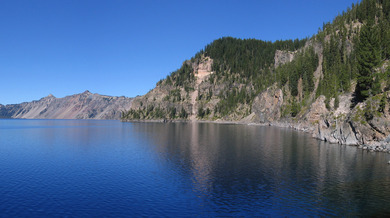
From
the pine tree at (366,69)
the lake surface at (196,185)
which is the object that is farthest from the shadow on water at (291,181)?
the pine tree at (366,69)

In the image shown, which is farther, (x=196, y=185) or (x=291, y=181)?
(x=291, y=181)

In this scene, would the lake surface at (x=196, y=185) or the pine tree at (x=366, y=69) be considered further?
the pine tree at (x=366, y=69)

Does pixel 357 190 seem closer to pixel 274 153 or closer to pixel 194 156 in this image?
pixel 274 153

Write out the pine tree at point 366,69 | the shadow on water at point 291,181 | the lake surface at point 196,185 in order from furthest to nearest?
the pine tree at point 366,69 → the shadow on water at point 291,181 → the lake surface at point 196,185

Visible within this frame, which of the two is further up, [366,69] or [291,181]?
[366,69]

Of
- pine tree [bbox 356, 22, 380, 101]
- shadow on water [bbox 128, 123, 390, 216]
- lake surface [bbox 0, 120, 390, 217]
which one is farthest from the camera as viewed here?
pine tree [bbox 356, 22, 380, 101]

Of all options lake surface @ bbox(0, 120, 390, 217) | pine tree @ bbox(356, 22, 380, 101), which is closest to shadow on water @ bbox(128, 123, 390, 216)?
lake surface @ bbox(0, 120, 390, 217)

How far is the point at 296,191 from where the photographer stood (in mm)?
37469

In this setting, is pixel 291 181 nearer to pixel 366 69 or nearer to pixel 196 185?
pixel 196 185

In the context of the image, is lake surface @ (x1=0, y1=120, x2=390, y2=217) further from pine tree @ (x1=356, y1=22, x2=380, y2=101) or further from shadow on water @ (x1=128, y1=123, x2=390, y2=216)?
pine tree @ (x1=356, y1=22, x2=380, y2=101)

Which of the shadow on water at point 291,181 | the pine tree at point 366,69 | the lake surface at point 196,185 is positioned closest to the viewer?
the lake surface at point 196,185

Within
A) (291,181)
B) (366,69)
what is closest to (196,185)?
(291,181)

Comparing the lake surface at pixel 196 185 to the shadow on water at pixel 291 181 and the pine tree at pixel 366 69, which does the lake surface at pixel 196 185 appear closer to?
the shadow on water at pixel 291 181

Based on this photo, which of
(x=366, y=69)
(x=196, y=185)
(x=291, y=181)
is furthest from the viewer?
(x=366, y=69)
